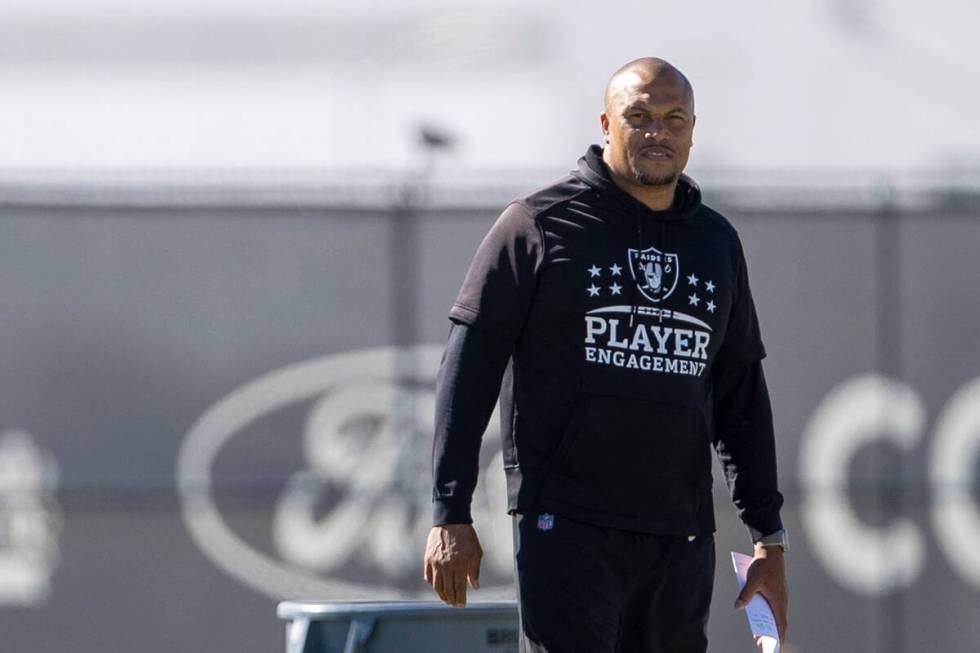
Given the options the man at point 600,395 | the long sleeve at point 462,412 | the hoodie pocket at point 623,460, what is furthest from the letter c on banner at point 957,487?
the long sleeve at point 462,412

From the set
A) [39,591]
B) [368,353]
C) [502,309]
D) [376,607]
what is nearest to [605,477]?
[502,309]

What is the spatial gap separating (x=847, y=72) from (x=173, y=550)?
3372mm

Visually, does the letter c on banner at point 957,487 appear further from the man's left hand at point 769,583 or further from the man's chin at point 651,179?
the man's chin at point 651,179

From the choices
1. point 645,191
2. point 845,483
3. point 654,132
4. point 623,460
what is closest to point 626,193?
point 645,191

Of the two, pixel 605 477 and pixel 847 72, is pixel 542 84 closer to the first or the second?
pixel 847 72

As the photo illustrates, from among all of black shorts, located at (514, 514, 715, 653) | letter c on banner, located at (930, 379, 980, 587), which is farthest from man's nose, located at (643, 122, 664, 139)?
letter c on banner, located at (930, 379, 980, 587)

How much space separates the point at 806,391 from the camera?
7312 mm

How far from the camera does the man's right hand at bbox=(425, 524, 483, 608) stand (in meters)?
3.40

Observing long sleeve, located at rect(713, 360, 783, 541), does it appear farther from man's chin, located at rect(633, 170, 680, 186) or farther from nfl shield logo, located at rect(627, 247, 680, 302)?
man's chin, located at rect(633, 170, 680, 186)

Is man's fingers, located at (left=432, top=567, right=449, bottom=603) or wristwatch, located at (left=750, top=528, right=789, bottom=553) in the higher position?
wristwatch, located at (left=750, top=528, right=789, bottom=553)

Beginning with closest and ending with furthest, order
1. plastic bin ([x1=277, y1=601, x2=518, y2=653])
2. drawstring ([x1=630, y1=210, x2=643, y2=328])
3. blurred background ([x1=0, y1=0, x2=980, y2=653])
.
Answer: drawstring ([x1=630, y1=210, x2=643, y2=328]), plastic bin ([x1=277, y1=601, x2=518, y2=653]), blurred background ([x1=0, y1=0, x2=980, y2=653])

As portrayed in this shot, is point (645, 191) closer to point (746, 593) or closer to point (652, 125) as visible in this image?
point (652, 125)

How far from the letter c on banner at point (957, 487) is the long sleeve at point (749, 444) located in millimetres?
3684

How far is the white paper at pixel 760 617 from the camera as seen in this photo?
143 inches
